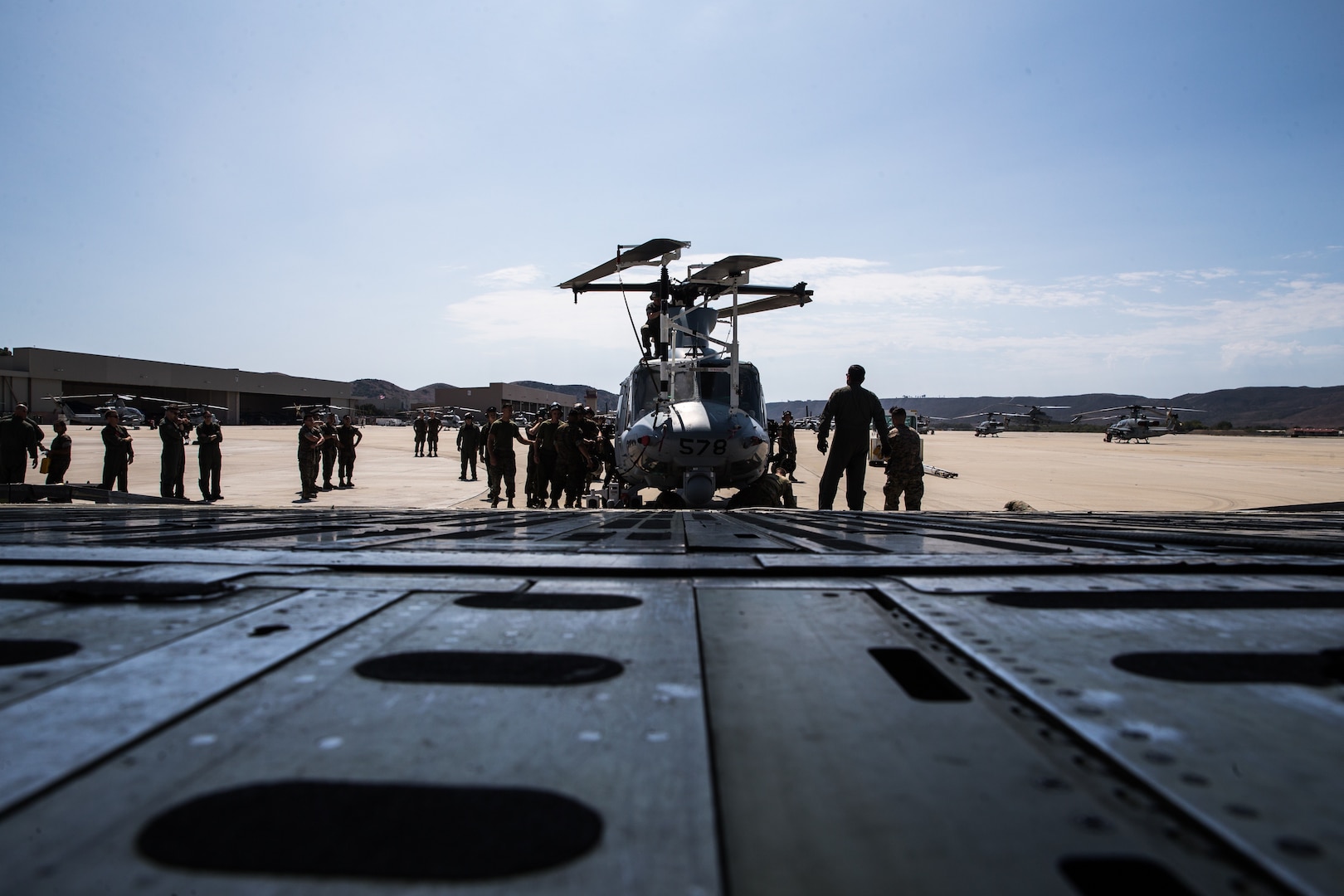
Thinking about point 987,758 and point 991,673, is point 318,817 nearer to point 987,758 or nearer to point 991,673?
point 987,758

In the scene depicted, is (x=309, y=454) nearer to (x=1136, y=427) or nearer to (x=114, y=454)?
(x=114, y=454)

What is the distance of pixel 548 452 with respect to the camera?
11266mm

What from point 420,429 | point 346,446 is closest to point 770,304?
point 346,446

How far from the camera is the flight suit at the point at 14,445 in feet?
35.6

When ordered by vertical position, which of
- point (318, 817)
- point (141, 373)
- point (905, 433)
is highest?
point (141, 373)

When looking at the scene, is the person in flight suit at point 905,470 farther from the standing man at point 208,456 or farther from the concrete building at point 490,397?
the concrete building at point 490,397

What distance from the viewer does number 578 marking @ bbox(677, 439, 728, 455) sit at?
873 centimetres

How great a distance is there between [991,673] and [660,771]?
0.75 metres

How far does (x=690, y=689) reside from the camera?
135cm

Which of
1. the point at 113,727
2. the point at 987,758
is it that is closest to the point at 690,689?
the point at 987,758

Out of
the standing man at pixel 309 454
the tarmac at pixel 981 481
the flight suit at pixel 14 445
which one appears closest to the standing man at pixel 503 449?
the tarmac at pixel 981 481

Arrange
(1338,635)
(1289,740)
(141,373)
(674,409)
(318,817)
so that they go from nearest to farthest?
(318,817), (1289,740), (1338,635), (674,409), (141,373)

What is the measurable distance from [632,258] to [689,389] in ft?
6.74

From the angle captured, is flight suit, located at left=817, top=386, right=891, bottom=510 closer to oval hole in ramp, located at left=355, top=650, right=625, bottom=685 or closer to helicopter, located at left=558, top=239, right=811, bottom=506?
helicopter, located at left=558, top=239, right=811, bottom=506
